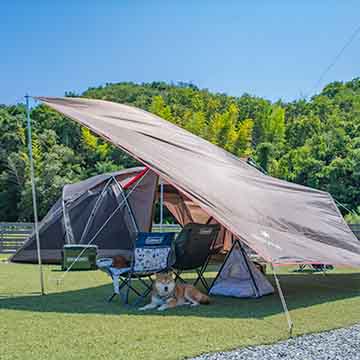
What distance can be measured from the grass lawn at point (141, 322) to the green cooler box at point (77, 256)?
178cm

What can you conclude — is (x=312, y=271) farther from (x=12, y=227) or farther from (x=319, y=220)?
(x=12, y=227)

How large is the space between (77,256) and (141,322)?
4005 millimetres

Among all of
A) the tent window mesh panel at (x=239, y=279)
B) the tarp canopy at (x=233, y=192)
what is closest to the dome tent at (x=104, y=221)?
the tarp canopy at (x=233, y=192)

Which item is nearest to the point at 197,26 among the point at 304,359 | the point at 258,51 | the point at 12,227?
the point at 258,51

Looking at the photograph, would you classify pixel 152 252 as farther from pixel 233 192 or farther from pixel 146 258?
pixel 233 192

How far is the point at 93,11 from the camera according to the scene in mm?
8367

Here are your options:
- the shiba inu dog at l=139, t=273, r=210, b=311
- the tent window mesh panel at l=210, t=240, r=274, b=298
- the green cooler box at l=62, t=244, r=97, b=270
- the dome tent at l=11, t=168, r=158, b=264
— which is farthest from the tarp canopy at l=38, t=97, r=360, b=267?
the green cooler box at l=62, t=244, r=97, b=270

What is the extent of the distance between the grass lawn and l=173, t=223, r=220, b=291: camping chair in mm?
456

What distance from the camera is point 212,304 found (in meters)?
4.66

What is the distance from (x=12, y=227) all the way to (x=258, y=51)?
7578 millimetres

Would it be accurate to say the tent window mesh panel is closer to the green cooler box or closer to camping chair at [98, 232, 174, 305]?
camping chair at [98, 232, 174, 305]

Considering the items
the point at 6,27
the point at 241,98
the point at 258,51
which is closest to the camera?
the point at 258,51

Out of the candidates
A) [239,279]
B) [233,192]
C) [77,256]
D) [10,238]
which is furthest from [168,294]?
[10,238]

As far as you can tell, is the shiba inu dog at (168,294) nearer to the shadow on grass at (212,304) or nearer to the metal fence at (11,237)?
the shadow on grass at (212,304)
